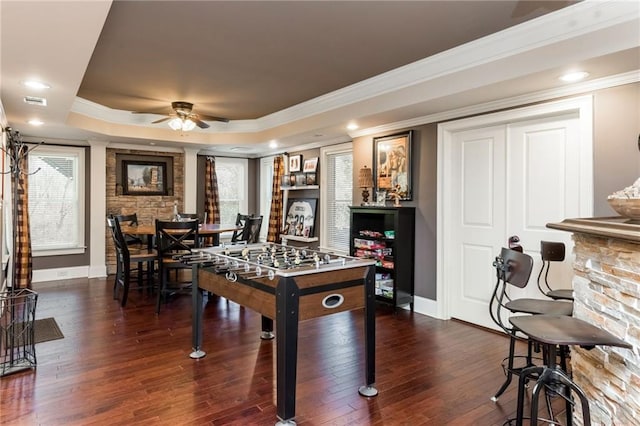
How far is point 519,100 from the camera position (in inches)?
142

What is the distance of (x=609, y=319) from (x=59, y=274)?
719cm

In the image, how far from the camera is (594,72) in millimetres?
2928

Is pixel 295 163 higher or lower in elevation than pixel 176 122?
lower

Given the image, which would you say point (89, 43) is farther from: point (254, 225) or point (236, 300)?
point (254, 225)

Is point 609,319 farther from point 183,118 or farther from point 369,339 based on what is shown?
point 183,118

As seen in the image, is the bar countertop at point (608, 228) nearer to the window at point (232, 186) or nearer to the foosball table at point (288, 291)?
the foosball table at point (288, 291)

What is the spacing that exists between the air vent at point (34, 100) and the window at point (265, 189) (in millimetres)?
4377

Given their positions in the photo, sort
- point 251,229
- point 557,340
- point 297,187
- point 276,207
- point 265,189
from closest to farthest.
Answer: point 557,340, point 251,229, point 297,187, point 276,207, point 265,189

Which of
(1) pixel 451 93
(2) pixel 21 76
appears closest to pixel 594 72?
(1) pixel 451 93

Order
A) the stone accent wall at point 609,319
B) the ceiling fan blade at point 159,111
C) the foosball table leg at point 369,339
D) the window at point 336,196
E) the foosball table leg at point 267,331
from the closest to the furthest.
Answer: the stone accent wall at point 609,319
the foosball table leg at point 369,339
the foosball table leg at point 267,331
the ceiling fan blade at point 159,111
the window at point 336,196

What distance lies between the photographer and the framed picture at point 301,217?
6.66 metres

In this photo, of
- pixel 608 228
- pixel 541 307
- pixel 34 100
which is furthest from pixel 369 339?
pixel 34 100

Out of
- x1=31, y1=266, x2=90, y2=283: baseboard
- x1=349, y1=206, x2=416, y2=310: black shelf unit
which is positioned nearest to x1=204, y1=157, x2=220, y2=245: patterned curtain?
x1=31, y1=266, x2=90, y2=283: baseboard

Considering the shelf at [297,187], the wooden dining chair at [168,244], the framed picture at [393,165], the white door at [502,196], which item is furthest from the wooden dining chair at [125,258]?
the white door at [502,196]
